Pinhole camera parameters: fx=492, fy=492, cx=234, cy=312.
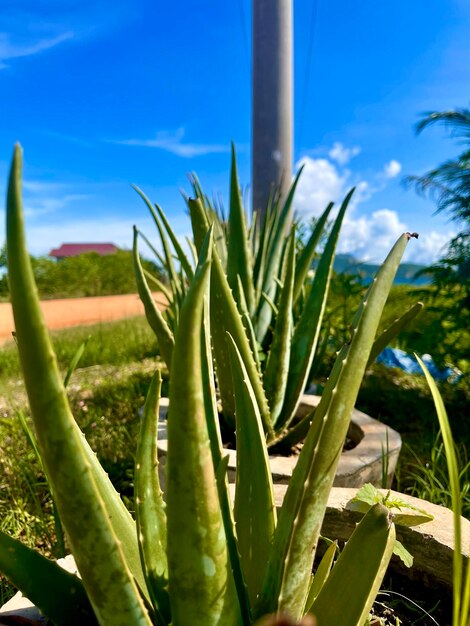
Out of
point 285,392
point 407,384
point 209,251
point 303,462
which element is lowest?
point 407,384

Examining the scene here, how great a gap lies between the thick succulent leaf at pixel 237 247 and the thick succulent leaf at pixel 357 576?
1.02 m

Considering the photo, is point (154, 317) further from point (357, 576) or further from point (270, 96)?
point (270, 96)

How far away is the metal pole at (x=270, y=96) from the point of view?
2.96 m

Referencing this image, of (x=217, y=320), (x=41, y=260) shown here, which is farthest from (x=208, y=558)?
(x=41, y=260)

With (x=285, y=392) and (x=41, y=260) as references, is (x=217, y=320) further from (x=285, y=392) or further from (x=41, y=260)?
(x=41, y=260)

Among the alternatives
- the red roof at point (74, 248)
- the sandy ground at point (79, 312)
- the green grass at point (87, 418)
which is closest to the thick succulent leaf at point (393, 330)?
the green grass at point (87, 418)

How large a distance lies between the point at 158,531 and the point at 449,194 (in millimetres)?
3105

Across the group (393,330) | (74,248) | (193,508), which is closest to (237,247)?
(393,330)

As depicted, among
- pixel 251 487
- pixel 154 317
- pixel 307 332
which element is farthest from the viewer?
pixel 307 332

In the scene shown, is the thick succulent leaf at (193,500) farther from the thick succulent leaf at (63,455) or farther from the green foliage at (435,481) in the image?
the green foliage at (435,481)

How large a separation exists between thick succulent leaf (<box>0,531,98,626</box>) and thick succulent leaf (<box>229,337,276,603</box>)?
200 mm

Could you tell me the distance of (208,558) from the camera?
0.45 m

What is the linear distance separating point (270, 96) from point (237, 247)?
1824 mm

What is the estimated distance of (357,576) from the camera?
1.79ft
